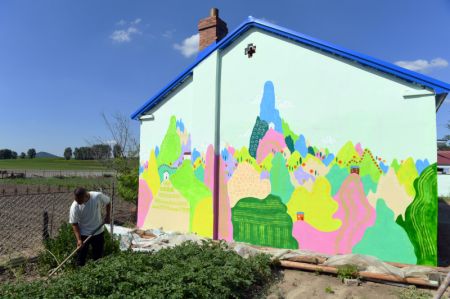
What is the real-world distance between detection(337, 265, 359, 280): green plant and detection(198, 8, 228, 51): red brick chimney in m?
7.55

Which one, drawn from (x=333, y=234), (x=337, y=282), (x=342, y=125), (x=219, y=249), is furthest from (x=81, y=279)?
(x=342, y=125)

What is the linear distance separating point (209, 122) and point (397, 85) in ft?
16.0

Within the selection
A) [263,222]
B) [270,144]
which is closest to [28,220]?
[263,222]

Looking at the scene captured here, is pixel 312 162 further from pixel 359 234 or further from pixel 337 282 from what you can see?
pixel 337 282

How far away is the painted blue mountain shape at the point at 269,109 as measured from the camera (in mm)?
8219

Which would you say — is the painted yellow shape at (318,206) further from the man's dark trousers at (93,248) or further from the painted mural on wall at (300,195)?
the man's dark trousers at (93,248)

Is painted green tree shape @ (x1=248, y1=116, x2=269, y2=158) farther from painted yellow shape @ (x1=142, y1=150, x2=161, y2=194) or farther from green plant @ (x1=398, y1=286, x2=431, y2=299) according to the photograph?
green plant @ (x1=398, y1=286, x2=431, y2=299)

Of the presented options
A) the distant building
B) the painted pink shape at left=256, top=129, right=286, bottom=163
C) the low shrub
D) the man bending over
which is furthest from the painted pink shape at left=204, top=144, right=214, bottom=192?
the distant building

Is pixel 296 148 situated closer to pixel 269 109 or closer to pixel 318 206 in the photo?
pixel 269 109

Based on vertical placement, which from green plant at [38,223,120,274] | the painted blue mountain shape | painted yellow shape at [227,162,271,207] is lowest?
green plant at [38,223,120,274]

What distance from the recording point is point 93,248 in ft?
19.9

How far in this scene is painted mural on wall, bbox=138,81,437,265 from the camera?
6.58 m

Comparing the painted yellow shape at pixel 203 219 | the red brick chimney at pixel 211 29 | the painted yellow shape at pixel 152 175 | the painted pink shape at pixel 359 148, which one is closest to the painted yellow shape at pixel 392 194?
the painted pink shape at pixel 359 148

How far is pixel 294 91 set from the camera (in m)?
8.04
